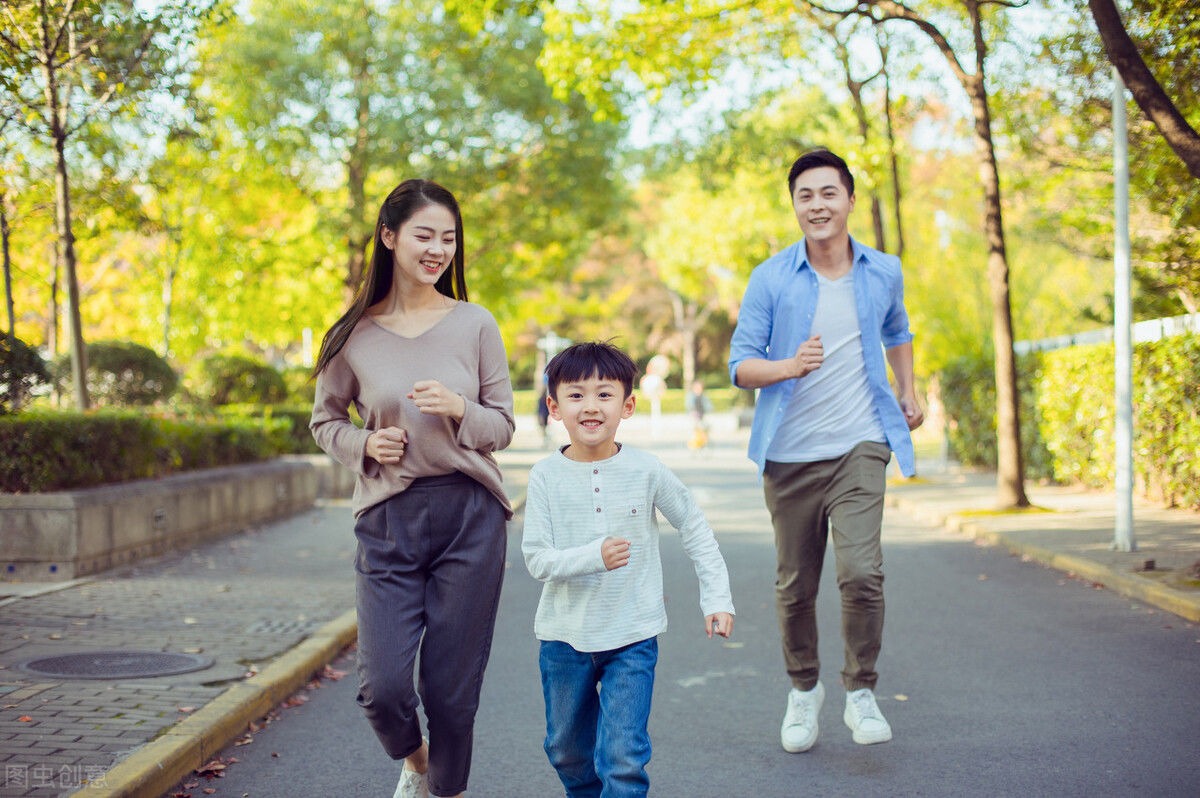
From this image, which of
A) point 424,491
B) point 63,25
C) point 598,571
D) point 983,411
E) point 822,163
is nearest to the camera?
point 598,571

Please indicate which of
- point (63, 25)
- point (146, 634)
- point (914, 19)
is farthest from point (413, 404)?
point (914, 19)

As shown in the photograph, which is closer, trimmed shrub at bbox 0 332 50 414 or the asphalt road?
the asphalt road

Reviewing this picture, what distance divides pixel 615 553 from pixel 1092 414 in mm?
13309

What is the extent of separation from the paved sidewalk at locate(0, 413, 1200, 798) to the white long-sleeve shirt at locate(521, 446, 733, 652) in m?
1.70

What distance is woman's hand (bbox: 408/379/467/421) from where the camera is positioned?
3.38m

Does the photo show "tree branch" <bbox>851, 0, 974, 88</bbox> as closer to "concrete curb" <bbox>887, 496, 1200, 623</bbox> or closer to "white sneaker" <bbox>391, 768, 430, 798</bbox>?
"concrete curb" <bbox>887, 496, 1200, 623</bbox>

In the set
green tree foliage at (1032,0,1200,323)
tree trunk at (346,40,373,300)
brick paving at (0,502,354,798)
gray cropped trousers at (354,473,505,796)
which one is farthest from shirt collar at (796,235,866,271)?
tree trunk at (346,40,373,300)

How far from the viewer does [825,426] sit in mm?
4695

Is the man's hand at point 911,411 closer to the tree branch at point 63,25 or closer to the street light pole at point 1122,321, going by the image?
the street light pole at point 1122,321

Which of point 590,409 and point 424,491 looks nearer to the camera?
point 590,409

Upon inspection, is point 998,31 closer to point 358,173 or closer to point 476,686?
point 358,173

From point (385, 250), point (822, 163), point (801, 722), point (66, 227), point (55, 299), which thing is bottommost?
point (801, 722)

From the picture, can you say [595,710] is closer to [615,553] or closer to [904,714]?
[615,553]

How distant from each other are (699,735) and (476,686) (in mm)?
1763
